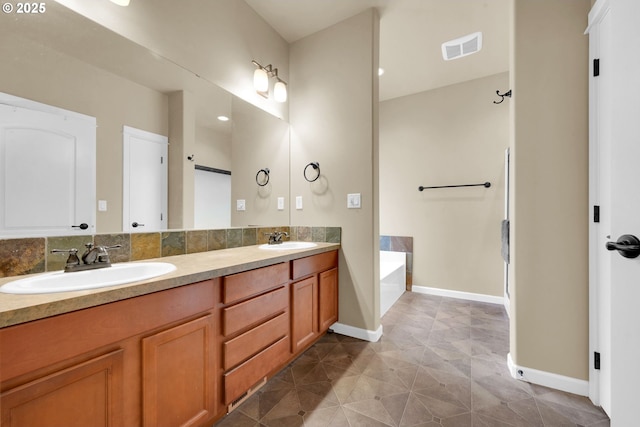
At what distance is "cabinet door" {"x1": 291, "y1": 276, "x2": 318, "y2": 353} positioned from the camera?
5.72ft

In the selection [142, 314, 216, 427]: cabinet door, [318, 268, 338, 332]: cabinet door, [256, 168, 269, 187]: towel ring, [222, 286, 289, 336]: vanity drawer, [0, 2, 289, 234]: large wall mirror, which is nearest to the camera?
[142, 314, 216, 427]: cabinet door

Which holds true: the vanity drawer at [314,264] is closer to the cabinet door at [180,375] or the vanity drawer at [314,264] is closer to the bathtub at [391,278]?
the cabinet door at [180,375]

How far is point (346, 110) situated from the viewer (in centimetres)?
225

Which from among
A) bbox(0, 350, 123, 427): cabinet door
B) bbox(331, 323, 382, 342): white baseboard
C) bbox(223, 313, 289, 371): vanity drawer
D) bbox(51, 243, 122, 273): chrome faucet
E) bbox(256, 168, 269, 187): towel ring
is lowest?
bbox(331, 323, 382, 342): white baseboard

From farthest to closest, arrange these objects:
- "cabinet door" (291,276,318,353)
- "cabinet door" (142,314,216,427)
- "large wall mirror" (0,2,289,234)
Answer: "cabinet door" (291,276,318,353) < "large wall mirror" (0,2,289,234) < "cabinet door" (142,314,216,427)

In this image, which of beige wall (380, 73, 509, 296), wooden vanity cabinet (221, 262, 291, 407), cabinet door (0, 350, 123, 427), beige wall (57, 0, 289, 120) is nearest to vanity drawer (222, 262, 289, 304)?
wooden vanity cabinet (221, 262, 291, 407)

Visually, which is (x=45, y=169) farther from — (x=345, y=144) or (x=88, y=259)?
(x=345, y=144)

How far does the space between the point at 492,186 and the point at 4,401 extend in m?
3.79

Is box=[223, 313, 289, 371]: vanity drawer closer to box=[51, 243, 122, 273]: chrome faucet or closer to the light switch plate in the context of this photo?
box=[51, 243, 122, 273]: chrome faucet

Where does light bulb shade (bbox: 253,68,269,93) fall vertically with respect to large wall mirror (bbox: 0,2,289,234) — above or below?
above

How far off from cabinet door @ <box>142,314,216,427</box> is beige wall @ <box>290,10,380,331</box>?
1.32 m

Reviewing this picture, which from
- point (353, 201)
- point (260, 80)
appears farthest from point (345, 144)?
point (260, 80)
